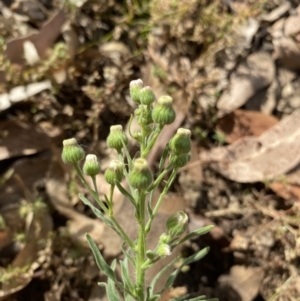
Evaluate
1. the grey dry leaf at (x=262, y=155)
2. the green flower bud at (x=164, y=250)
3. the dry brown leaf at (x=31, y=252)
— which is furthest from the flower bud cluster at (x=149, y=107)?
the grey dry leaf at (x=262, y=155)

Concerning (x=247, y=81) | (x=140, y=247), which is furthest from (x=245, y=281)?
(x=247, y=81)

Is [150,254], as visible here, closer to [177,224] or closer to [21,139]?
[177,224]

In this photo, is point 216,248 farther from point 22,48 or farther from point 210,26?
point 22,48

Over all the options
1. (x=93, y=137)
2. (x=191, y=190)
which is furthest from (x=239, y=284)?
(x=93, y=137)

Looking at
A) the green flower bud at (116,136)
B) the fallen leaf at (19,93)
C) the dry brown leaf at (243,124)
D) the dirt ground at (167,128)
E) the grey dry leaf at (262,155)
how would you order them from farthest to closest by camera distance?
the dry brown leaf at (243,124), the fallen leaf at (19,93), the grey dry leaf at (262,155), the dirt ground at (167,128), the green flower bud at (116,136)

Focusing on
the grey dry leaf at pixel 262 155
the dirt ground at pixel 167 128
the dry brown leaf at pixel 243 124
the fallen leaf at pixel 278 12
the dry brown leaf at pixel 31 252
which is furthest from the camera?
the fallen leaf at pixel 278 12

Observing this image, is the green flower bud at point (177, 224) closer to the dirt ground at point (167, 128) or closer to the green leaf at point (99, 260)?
the green leaf at point (99, 260)
